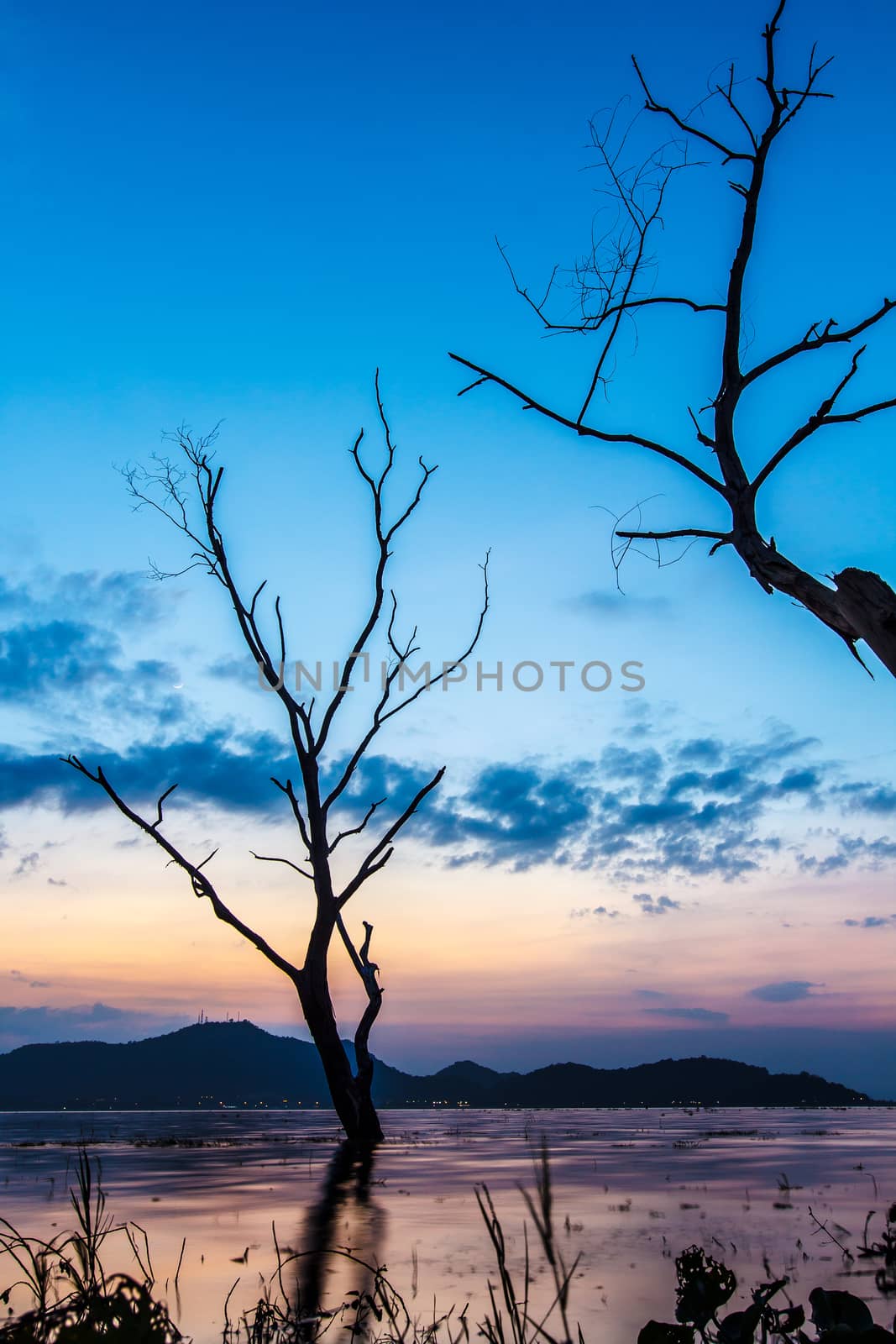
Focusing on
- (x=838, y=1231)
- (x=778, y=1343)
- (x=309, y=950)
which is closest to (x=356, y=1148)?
(x=309, y=950)

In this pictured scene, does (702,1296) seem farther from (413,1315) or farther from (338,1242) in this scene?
(338,1242)

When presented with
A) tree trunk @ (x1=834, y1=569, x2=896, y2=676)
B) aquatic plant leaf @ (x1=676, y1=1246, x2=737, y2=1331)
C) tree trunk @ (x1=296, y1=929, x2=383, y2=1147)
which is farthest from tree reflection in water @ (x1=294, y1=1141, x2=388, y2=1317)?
tree trunk @ (x1=296, y1=929, x2=383, y2=1147)

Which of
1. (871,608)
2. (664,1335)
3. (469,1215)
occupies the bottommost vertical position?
(469,1215)

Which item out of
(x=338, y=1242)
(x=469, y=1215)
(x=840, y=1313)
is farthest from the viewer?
(x=469, y=1215)

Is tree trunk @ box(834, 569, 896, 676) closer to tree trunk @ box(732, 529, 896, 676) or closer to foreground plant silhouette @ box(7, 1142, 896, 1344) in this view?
tree trunk @ box(732, 529, 896, 676)

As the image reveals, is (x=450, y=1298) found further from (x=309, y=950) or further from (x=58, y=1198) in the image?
(x=309, y=950)

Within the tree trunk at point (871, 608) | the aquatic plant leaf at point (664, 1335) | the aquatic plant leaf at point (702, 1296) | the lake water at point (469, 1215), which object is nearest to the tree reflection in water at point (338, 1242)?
the lake water at point (469, 1215)

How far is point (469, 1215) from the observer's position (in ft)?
25.8

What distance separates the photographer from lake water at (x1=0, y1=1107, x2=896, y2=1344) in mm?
4875

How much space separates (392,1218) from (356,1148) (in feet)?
30.3

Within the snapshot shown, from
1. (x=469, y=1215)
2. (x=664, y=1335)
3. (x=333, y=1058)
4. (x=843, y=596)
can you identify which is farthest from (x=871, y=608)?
(x=333, y=1058)

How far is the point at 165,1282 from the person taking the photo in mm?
5012

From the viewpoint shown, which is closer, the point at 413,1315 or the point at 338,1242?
the point at 413,1315

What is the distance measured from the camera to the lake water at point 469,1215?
4875mm
